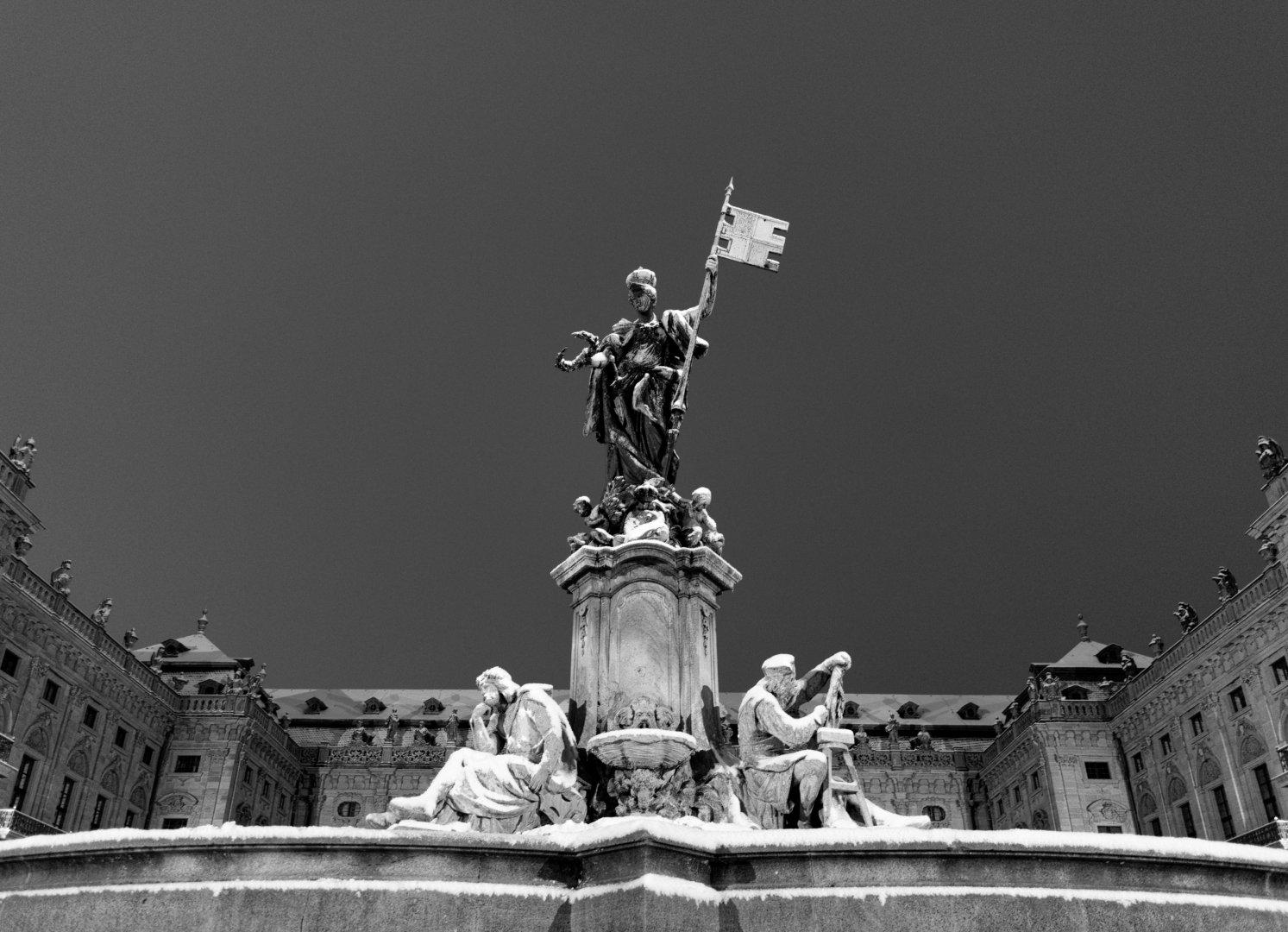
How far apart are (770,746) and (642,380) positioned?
5.56 meters

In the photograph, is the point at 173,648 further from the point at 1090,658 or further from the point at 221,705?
the point at 1090,658

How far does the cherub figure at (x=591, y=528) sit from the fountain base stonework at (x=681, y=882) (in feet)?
17.1

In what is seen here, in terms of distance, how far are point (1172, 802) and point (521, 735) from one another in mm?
44739

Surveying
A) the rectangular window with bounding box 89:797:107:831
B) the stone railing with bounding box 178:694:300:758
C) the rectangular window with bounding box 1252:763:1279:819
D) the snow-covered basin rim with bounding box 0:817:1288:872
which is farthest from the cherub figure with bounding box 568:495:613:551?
the stone railing with bounding box 178:694:300:758

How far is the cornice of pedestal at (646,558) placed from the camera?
11.8 meters

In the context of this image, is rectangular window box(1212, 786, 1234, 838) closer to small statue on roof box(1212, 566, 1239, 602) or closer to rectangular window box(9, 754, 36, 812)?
small statue on roof box(1212, 566, 1239, 602)

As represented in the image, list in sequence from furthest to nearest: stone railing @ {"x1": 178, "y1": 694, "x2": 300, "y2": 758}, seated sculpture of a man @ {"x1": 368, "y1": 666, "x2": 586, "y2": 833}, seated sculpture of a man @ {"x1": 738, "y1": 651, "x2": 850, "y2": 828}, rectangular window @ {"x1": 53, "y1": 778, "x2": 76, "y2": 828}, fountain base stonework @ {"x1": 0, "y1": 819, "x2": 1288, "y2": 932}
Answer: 1. stone railing @ {"x1": 178, "y1": 694, "x2": 300, "y2": 758}
2. rectangular window @ {"x1": 53, "y1": 778, "x2": 76, "y2": 828}
3. seated sculpture of a man @ {"x1": 738, "y1": 651, "x2": 850, "y2": 828}
4. seated sculpture of a man @ {"x1": 368, "y1": 666, "x2": 586, "y2": 833}
5. fountain base stonework @ {"x1": 0, "y1": 819, "x2": 1288, "y2": 932}

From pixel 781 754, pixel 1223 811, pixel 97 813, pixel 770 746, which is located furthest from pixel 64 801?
pixel 1223 811

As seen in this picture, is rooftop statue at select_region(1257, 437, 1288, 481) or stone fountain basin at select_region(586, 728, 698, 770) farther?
rooftop statue at select_region(1257, 437, 1288, 481)

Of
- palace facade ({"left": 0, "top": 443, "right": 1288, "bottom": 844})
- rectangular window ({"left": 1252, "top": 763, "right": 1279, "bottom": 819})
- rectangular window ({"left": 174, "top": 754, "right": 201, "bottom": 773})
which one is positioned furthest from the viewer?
rectangular window ({"left": 174, "top": 754, "right": 201, "bottom": 773})

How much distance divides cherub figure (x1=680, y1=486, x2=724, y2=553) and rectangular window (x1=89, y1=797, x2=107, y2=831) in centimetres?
4307

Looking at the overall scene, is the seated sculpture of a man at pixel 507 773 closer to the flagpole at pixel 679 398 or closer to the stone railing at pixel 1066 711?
the flagpole at pixel 679 398

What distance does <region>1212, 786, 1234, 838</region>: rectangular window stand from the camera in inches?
1532

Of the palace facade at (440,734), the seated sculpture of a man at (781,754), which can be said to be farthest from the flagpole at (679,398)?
the palace facade at (440,734)
